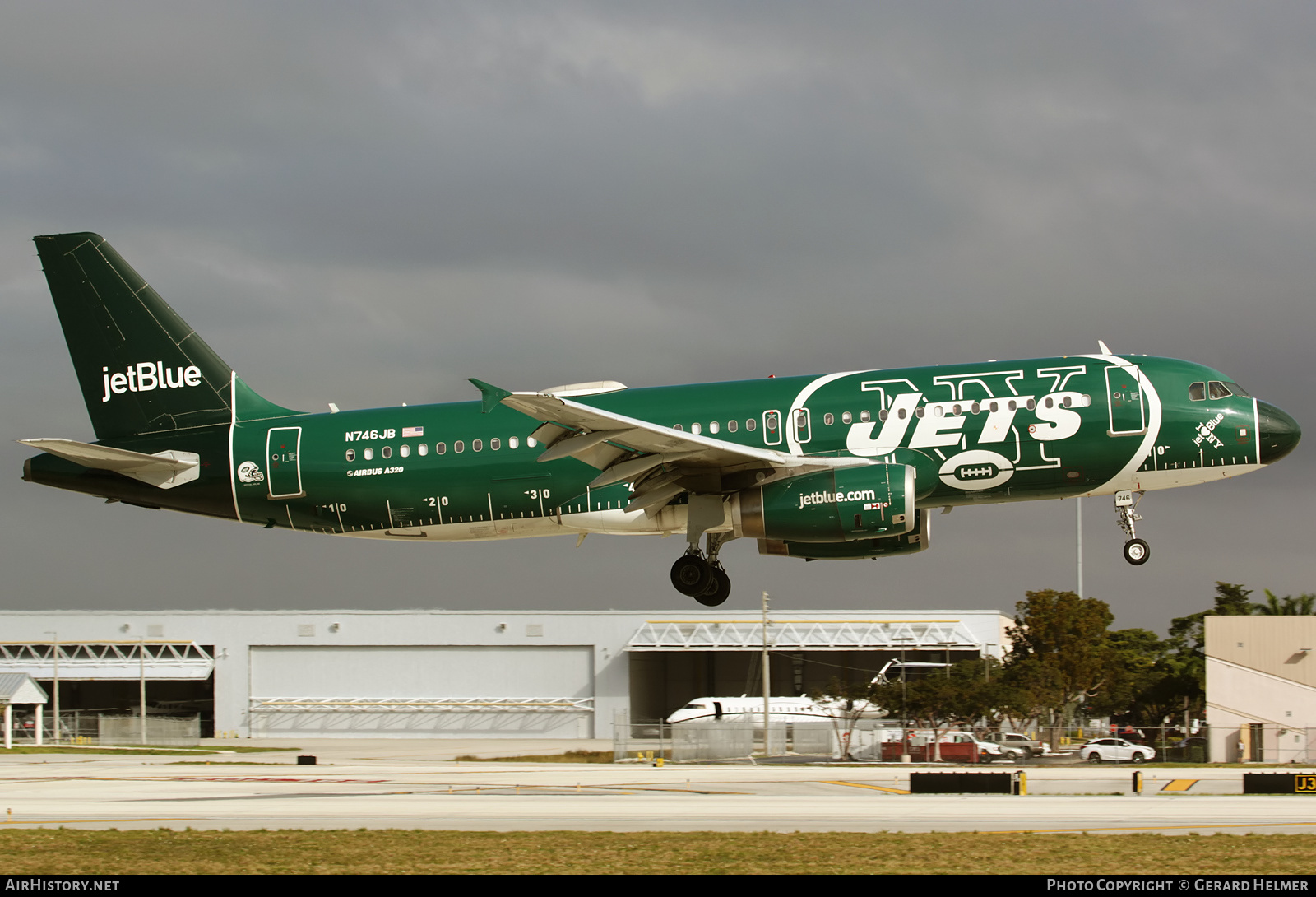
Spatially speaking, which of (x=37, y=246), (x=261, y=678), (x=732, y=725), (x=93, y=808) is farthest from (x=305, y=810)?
(x=261, y=678)

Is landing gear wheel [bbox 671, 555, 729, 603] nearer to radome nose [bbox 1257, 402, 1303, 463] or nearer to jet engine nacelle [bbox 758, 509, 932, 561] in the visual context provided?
jet engine nacelle [bbox 758, 509, 932, 561]

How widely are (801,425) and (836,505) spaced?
2653mm

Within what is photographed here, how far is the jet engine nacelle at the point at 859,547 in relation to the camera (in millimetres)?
Answer: 32656

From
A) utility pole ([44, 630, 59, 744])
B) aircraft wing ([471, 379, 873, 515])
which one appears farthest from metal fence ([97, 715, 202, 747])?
aircraft wing ([471, 379, 873, 515])

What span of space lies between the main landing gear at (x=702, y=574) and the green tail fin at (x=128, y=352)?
1168cm

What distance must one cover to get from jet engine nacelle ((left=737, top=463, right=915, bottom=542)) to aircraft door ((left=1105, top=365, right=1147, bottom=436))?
5.05 meters

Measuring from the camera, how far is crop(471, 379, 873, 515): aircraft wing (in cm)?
2834

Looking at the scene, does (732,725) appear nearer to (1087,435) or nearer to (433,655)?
(1087,435)

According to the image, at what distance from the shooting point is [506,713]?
89812mm

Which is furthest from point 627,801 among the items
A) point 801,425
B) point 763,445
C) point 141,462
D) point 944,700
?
point 944,700

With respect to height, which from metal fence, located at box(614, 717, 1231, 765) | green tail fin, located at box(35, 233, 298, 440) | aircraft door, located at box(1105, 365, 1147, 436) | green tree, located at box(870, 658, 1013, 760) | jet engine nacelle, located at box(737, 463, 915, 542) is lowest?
metal fence, located at box(614, 717, 1231, 765)

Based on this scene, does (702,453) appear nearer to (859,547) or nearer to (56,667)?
(859,547)

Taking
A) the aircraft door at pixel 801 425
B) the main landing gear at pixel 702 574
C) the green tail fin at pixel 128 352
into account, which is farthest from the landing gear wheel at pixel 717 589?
the green tail fin at pixel 128 352

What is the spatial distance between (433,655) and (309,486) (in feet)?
194
